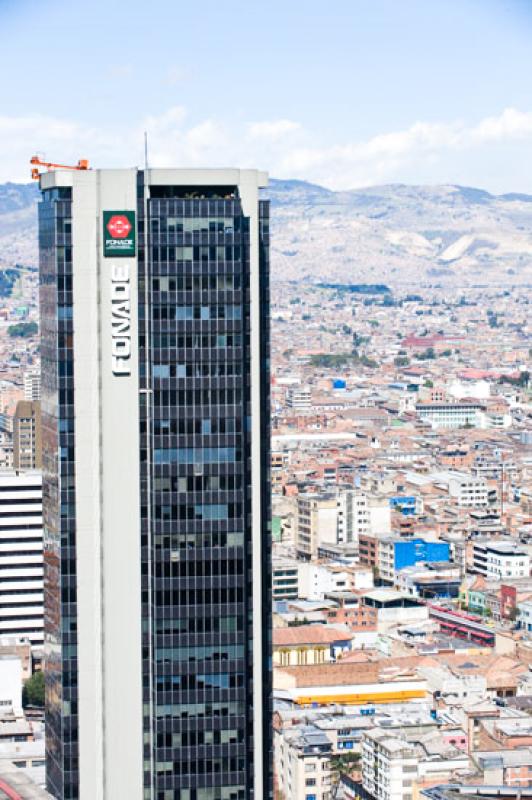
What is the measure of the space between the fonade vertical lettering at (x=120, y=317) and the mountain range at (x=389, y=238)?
470 feet

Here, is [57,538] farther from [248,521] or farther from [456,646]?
[456,646]

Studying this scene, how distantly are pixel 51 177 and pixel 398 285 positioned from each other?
15091 centimetres

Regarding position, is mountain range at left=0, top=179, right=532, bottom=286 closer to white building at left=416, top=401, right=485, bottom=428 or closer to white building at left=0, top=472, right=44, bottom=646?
white building at left=416, top=401, right=485, bottom=428

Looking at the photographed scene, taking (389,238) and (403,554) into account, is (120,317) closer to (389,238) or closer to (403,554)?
(403,554)

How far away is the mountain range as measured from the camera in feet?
561

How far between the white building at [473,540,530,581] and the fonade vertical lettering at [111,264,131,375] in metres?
26.1

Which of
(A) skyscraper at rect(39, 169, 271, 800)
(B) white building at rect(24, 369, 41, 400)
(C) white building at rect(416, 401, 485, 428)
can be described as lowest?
(C) white building at rect(416, 401, 485, 428)

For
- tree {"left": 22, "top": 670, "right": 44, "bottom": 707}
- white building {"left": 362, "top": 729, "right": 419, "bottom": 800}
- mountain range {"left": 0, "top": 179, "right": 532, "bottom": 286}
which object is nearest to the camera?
white building {"left": 362, "top": 729, "right": 419, "bottom": 800}

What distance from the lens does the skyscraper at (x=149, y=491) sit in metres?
15.6

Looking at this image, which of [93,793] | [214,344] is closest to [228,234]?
[214,344]

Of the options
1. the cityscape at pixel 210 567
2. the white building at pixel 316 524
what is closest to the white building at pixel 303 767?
the cityscape at pixel 210 567

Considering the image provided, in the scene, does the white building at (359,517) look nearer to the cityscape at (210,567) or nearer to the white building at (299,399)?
the cityscape at (210,567)

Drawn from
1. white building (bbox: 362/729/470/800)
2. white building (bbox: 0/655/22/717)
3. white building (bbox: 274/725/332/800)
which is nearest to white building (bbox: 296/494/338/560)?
white building (bbox: 0/655/22/717)

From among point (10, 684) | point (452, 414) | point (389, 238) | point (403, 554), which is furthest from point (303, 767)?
point (389, 238)
